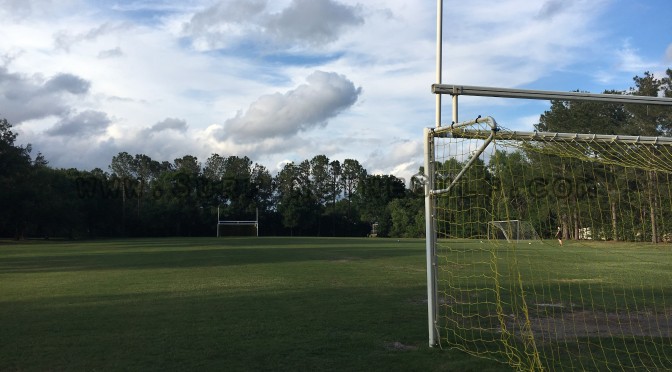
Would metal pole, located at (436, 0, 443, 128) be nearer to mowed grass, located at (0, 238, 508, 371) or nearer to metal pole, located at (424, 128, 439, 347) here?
metal pole, located at (424, 128, 439, 347)

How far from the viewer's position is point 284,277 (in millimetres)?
15109

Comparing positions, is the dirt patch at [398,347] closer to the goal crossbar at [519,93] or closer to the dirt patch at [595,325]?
the dirt patch at [595,325]

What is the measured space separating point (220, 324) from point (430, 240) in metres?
3.50

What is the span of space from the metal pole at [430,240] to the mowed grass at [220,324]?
0.31 metres

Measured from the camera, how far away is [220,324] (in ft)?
27.0

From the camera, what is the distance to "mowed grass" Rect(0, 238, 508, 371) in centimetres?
616

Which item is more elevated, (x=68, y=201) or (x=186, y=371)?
(x=68, y=201)

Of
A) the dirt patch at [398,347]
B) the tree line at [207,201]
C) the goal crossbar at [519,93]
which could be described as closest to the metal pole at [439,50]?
the goal crossbar at [519,93]

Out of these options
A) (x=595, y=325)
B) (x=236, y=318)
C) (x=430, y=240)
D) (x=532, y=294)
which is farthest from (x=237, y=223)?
(x=430, y=240)

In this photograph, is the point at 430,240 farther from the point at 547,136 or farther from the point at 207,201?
the point at 207,201

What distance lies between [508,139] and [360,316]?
3.83 meters

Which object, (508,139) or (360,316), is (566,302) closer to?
(360,316)

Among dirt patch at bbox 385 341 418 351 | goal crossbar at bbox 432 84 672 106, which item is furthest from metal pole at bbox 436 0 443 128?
dirt patch at bbox 385 341 418 351

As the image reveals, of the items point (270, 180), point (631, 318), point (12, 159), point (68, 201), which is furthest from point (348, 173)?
point (631, 318)
